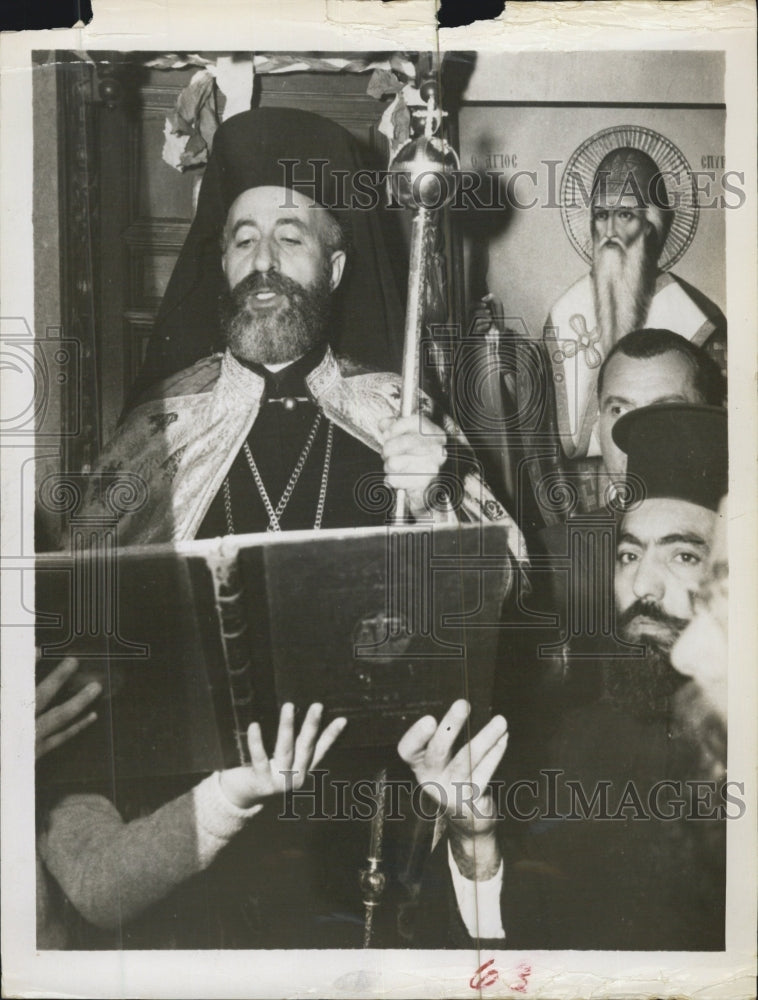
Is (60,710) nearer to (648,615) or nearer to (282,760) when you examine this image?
(282,760)

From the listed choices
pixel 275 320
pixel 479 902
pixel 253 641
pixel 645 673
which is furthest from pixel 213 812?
pixel 275 320

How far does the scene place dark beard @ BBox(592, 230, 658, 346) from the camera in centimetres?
274

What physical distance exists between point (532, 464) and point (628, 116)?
1.10m

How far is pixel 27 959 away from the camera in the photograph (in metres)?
2.69

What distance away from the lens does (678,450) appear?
8.97 feet

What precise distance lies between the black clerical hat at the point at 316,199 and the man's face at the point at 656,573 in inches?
35.1

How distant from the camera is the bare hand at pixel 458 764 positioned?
268 cm

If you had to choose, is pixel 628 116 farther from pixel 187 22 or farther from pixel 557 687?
pixel 557 687

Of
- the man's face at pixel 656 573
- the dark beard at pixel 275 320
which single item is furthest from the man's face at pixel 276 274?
the man's face at pixel 656 573

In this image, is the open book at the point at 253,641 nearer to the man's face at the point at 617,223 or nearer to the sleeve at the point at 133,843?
the sleeve at the point at 133,843

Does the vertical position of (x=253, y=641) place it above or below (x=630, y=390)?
below

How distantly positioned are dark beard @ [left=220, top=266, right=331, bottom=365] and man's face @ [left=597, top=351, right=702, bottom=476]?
88cm

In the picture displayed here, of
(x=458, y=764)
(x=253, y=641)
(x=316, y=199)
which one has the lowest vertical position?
(x=458, y=764)

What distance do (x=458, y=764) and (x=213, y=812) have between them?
0.74m
